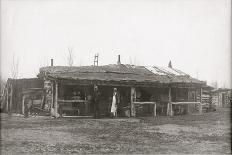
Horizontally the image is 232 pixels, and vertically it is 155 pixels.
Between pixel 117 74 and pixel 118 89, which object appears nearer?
pixel 117 74

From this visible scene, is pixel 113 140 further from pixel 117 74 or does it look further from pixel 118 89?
pixel 118 89

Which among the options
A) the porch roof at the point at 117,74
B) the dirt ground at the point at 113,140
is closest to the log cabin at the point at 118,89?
the porch roof at the point at 117,74

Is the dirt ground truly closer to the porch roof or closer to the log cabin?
the log cabin

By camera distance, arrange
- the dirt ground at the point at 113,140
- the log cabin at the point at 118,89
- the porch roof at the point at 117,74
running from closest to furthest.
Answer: the dirt ground at the point at 113,140, the log cabin at the point at 118,89, the porch roof at the point at 117,74

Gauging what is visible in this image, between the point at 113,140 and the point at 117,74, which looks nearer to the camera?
the point at 113,140

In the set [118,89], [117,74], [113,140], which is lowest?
[113,140]

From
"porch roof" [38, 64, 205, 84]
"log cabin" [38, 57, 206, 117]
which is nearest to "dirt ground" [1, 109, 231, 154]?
"log cabin" [38, 57, 206, 117]

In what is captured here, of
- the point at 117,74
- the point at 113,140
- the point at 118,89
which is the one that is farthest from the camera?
the point at 118,89

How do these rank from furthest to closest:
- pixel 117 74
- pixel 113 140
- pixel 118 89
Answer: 1. pixel 118 89
2. pixel 117 74
3. pixel 113 140

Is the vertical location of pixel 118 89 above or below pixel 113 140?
above

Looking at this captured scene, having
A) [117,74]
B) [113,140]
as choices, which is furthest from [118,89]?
[113,140]

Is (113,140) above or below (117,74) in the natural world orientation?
below

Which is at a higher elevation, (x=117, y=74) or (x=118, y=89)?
(x=117, y=74)

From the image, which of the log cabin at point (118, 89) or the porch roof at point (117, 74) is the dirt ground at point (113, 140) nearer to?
the log cabin at point (118, 89)
